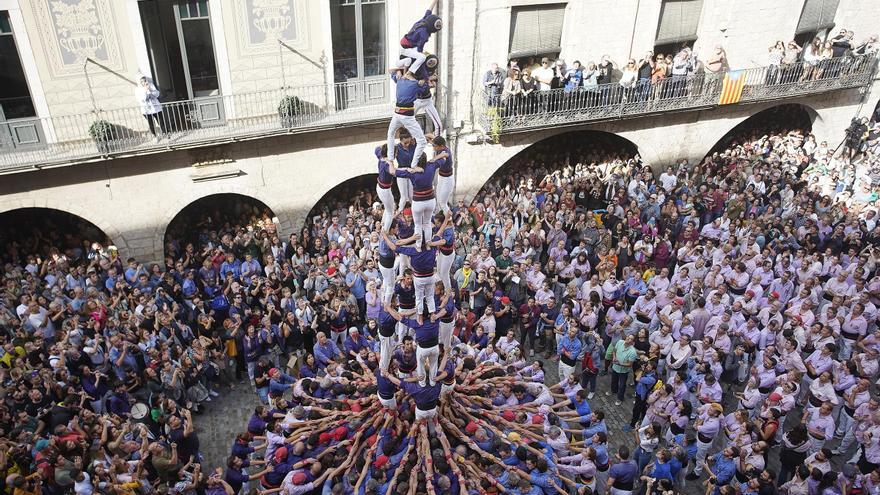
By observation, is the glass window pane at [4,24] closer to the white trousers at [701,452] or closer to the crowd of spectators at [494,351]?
the crowd of spectators at [494,351]

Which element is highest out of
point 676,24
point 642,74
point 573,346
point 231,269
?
point 676,24

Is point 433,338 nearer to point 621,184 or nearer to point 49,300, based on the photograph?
point 49,300

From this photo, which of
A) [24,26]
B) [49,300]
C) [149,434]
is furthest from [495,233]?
[24,26]

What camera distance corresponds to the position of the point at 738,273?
14.2 meters

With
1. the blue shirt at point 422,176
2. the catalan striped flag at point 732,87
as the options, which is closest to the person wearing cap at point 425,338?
the blue shirt at point 422,176

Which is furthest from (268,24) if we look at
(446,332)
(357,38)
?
(446,332)

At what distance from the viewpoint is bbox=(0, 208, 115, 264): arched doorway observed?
52.8 feet

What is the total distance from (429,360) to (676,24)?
14950mm

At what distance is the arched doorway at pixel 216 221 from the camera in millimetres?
16969

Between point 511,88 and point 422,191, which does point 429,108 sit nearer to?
point 422,191

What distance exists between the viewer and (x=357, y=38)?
1686 cm

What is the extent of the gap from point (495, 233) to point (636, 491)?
24.4 feet

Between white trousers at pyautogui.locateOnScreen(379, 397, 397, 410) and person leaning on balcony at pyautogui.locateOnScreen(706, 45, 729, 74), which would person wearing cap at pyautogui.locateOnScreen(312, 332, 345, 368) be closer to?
white trousers at pyautogui.locateOnScreen(379, 397, 397, 410)

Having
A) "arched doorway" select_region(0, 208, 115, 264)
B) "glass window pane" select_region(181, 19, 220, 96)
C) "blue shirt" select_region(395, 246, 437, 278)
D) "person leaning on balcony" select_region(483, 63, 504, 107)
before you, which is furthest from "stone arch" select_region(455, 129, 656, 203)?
"arched doorway" select_region(0, 208, 115, 264)
